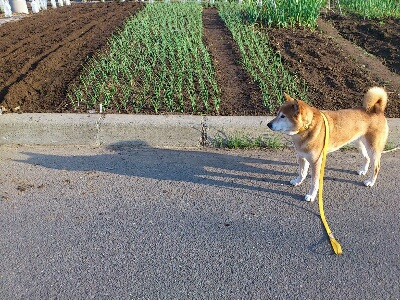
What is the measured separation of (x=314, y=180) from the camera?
3.87 meters

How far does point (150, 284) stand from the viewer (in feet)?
9.33

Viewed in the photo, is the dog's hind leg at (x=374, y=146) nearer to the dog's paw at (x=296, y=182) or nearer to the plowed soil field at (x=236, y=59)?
the dog's paw at (x=296, y=182)

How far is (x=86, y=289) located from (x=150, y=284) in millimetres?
422

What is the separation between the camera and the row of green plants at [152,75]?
18.7 ft

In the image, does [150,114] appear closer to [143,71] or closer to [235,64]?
[143,71]

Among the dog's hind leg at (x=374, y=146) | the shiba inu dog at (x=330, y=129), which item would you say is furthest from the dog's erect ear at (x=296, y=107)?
the dog's hind leg at (x=374, y=146)

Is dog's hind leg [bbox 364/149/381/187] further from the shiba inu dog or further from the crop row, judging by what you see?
the crop row

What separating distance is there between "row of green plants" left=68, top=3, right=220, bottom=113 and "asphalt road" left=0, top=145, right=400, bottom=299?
3.34 ft

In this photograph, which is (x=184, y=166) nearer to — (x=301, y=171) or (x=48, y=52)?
(x=301, y=171)

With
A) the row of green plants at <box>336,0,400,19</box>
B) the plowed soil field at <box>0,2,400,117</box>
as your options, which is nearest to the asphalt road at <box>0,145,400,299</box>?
the plowed soil field at <box>0,2,400,117</box>

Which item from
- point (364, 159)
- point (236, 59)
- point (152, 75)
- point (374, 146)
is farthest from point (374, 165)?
point (236, 59)

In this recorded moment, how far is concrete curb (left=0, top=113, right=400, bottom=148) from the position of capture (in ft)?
16.3

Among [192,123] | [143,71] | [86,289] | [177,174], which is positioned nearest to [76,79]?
[143,71]

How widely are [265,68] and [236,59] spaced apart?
0.83 meters
